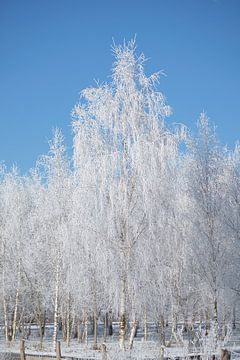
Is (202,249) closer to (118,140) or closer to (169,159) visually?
(169,159)

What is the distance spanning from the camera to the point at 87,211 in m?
14.4

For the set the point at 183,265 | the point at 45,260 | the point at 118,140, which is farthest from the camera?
the point at 45,260

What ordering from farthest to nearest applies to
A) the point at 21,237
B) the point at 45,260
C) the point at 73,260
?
the point at 21,237 → the point at 45,260 → the point at 73,260

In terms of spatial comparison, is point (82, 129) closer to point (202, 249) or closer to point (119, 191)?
point (119, 191)

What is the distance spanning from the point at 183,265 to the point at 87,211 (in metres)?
6.10

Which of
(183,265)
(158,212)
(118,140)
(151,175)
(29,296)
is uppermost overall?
(118,140)

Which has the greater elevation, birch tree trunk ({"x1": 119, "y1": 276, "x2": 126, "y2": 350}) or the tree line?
the tree line

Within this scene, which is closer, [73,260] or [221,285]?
[221,285]

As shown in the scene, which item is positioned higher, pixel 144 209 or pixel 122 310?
pixel 144 209

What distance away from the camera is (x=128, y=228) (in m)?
14.1

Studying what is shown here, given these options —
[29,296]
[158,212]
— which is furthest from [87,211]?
[29,296]

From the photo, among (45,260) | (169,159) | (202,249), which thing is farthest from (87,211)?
(45,260)

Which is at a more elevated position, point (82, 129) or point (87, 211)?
point (82, 129)

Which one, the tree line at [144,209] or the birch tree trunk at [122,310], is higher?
the tree line at [144,209]
